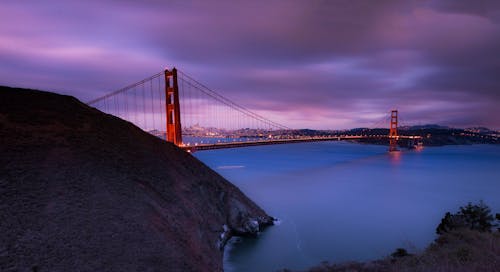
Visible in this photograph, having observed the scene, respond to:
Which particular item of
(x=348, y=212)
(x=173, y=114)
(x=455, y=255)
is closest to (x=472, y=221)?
(x=455, y=255)

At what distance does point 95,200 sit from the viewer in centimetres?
1262

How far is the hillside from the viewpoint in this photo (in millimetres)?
9938

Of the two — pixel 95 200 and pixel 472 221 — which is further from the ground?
pixel 95 200

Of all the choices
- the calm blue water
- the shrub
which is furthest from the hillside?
the shrub

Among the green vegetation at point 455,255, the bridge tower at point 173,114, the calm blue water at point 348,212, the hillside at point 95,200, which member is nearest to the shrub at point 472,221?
the green vegetation at point 455,255

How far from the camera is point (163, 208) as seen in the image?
15.3m

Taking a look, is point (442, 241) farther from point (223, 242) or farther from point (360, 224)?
point (223, 242)

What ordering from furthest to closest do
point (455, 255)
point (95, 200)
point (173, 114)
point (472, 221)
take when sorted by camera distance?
point (173, 114) < point (472, 221) < point (95, 200) < point (455, 255)

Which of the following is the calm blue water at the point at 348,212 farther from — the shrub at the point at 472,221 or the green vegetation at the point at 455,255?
the shrub at the point at 472,221

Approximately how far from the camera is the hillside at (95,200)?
9.94 metres

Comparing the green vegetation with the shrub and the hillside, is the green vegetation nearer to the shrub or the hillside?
the shrub

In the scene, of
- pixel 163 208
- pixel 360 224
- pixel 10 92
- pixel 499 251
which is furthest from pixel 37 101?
pixel 360 224

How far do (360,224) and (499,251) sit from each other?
55.4 feet

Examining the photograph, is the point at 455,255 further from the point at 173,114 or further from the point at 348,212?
the point at 173,114
